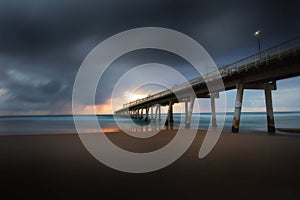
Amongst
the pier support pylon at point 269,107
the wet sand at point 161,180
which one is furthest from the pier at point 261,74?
the wet sand at point 161,180

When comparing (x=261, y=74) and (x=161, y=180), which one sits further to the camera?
(x=261, y=74)

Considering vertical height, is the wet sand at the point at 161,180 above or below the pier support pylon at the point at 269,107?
below

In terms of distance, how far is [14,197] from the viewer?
4.14m

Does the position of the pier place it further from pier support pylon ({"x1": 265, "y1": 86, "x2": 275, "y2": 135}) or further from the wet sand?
the wet sand

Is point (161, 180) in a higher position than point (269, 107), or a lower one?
lower

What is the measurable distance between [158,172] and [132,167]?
105 cm

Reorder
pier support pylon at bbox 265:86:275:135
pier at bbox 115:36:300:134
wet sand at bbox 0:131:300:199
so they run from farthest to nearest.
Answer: pier support pylon at bbox 265:86:275:135 < pier at bbox 115:36:300:134 < wet sand at bbox 0:131:300:199

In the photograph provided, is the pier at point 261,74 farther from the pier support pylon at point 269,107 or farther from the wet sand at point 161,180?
the wet sand at point 161,180

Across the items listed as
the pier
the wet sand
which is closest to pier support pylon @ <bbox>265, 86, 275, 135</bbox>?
the pier

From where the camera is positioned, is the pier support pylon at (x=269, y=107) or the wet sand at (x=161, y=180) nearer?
the wet sand at (x=161, y=180)

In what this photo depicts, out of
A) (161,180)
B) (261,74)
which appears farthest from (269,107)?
(161,180)

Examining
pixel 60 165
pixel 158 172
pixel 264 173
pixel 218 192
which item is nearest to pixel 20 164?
pixel 60 165

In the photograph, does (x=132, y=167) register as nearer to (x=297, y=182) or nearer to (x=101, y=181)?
(x=101, y=181)

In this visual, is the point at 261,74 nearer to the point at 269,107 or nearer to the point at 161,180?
the point at 269,107
